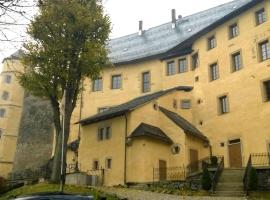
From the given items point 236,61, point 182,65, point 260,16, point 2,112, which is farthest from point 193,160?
point 2,112

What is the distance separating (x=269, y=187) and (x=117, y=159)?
1221 cm

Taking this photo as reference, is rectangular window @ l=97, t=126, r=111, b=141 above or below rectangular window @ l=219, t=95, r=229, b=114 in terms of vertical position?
below

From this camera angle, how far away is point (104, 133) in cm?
3148

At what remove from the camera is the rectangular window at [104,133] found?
1228 inches

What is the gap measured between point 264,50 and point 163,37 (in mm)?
18108

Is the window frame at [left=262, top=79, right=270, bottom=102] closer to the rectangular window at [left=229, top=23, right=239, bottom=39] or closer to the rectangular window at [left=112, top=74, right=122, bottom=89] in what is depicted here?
the rectangular window at [left=229, top=23, right=239, bottom=39]

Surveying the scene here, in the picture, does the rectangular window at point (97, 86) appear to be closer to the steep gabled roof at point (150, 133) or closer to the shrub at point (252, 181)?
the steep gabled roof at point (150, 133)

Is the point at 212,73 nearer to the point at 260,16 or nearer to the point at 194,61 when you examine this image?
the point at 194,61

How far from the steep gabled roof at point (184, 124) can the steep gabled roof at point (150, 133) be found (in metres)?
1.48

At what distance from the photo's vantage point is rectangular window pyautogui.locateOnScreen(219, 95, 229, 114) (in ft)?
104

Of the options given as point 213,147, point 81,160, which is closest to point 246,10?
point 213,147

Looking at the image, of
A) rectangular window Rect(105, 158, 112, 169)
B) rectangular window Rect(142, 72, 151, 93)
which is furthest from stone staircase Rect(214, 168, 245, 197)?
rectangular window Rect(142, 72, 151, 93)

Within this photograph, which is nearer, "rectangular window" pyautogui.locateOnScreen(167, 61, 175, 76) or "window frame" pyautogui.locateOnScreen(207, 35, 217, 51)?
"window frame" pyautogui.locateOnScreen(207, 35, 217, 51)

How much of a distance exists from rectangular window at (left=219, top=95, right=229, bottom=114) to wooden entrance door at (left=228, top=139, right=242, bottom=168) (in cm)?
299
